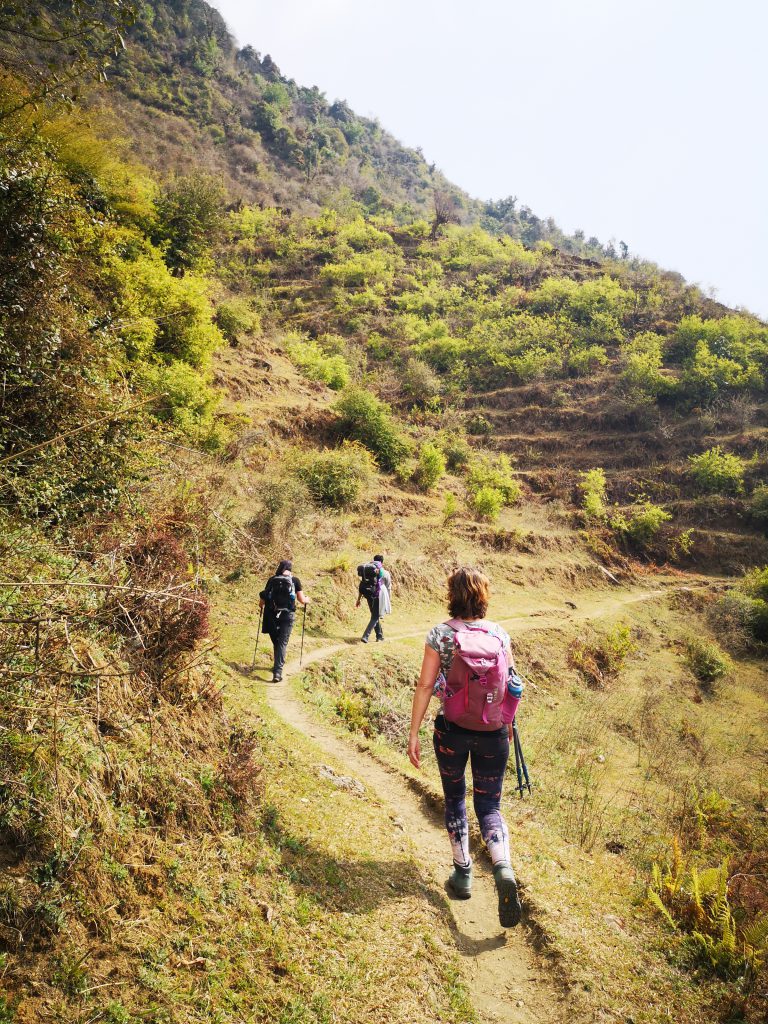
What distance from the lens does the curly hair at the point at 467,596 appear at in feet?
11.7

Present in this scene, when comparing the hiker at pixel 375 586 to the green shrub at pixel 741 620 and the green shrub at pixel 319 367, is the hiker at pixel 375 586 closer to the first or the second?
the green shrub at pixel 741 620

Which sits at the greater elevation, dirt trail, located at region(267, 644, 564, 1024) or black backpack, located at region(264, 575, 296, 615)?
black backpack, located at region(264, 575, 296, 615)

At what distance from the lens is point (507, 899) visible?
10.5ft

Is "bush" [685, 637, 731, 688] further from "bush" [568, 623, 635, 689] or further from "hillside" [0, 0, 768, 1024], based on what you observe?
"bush" [568, 623, 635, 689]

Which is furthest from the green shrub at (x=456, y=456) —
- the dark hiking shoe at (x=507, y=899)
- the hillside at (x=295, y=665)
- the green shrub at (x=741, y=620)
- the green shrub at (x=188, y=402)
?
the dark hiking shoe at (x=507, y=899)

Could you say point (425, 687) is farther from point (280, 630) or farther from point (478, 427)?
point (478, 427)

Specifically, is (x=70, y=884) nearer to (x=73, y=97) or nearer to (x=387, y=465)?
(x=73, y=97)

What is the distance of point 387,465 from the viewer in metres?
24.1

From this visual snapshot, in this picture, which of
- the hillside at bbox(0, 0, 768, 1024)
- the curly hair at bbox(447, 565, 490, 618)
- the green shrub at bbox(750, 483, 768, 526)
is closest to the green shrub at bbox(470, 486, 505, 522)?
the hillside at bbox(0, 0, 768, 1024)

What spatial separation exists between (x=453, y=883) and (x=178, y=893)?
214 centimetres

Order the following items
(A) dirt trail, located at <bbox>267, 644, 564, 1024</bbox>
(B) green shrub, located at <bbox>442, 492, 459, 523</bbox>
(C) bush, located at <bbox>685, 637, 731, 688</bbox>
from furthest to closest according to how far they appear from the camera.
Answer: (B) green shrub, located at <bbox>442, 492, 459, 523</bbox> < (C) bush, located at <bbox>685, 637, 731, 688</bbox> < (A) dirt trail, located at <bbox>267, 644, 564, 1024</bbox>

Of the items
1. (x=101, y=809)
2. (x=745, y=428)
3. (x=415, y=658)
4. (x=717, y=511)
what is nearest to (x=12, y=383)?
(x=101, y=809)

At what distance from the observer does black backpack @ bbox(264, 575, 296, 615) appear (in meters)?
8.04

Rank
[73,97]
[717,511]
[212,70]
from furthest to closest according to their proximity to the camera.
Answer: [212,70], [717,511], [73,97]
